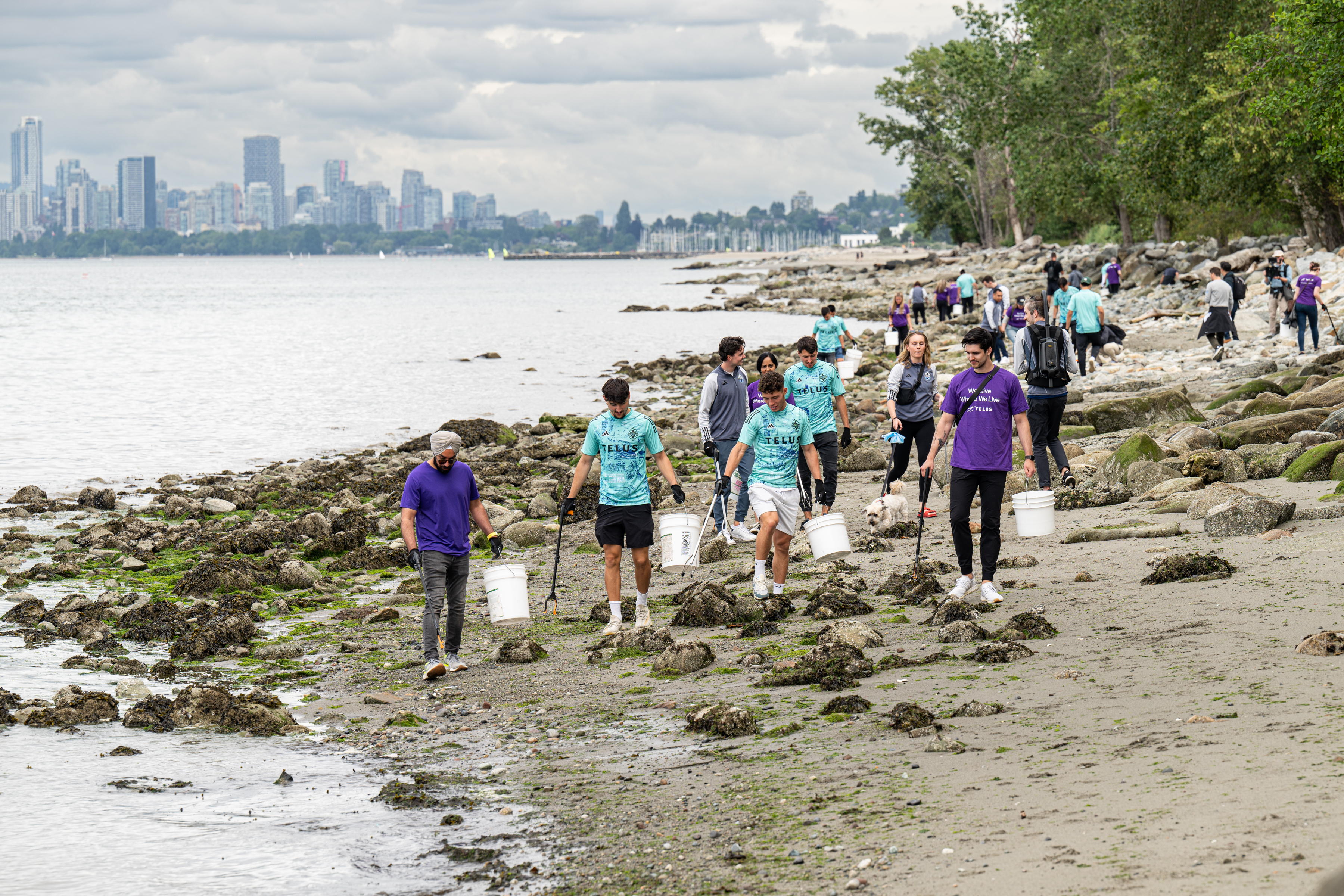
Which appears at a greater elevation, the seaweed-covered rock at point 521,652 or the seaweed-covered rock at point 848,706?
the seaweed-covered rock at point 848,706

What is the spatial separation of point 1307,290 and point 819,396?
17320 mm

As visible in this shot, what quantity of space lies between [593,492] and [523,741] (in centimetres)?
1022

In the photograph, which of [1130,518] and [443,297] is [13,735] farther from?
[443,297]

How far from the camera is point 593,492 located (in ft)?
62.6

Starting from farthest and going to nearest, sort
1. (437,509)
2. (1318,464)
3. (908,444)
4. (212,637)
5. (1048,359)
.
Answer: (908,444)
(1048,359)
(1318,464)
(212,637)
(437,509)

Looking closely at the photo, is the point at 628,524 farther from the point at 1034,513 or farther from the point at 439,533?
the point at 1034,513

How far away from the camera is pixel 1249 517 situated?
1197 centimetres

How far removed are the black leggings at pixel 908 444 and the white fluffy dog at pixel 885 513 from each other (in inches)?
7.0

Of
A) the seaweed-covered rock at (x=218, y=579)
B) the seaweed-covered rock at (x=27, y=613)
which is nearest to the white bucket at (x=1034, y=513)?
the seaweed-covered rock at (x=218, y=579)

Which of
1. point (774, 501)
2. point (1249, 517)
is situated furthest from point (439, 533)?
point (1249, 517)

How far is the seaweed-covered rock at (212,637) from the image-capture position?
40.1 ft

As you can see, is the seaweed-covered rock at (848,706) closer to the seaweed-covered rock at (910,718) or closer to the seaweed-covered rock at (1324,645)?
the seaweed-covered rock at (910,718)

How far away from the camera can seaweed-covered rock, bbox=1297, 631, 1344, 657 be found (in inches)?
313

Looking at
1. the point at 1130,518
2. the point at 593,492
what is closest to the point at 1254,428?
the point at 1130,518
